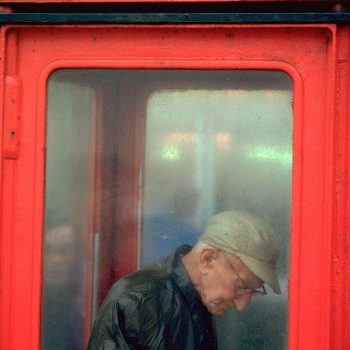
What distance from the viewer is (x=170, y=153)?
172cm

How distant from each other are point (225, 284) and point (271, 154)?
503 mm

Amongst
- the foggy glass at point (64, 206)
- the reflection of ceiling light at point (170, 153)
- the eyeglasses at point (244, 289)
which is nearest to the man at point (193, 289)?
the eyeglasses at point (244, 289)

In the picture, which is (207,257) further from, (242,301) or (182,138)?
(182,138)

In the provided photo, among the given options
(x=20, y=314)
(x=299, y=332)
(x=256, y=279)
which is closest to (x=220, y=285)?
(x=256, y=279)

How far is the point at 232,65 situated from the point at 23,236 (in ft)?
2.92

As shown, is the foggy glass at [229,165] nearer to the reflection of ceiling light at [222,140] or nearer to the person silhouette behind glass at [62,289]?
the reflection of ceiling light at [222,140]

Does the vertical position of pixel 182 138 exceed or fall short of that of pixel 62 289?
it exceeds it

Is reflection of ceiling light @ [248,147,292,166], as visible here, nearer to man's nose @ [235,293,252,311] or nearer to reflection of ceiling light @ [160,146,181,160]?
reflection of ceiling light @ [160,146,181,160]

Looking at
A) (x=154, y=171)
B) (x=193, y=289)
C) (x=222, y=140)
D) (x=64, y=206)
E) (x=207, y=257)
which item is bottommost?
(x=193, y=289)

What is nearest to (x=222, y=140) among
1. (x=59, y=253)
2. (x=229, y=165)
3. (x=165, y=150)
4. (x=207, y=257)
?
(x=229, y=165)

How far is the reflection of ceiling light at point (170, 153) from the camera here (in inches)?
67.4

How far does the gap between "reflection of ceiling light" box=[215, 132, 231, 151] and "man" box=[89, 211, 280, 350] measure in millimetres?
227

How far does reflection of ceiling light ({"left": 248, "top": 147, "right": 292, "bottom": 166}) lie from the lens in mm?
1639

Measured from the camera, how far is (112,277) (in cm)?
180
